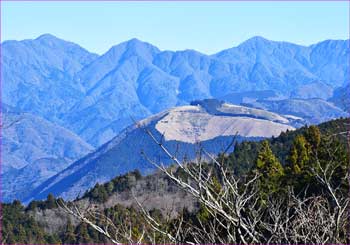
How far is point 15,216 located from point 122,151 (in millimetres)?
151359

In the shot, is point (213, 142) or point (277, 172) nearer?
point (277, 172)

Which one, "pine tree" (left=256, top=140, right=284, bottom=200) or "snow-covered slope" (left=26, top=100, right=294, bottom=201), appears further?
"snow-covered slope" (left=26, top=100, right=294, bottom=201)

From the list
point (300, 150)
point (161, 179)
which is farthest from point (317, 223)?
point (161, 179)

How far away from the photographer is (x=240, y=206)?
4.30 metres

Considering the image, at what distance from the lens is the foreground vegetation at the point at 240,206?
4.45 metres

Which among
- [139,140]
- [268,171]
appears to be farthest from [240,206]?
[139,140]

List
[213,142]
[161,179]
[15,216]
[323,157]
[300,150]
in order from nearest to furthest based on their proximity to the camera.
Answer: [323,157], [300,150], [15,216], [161,179], [213,142]

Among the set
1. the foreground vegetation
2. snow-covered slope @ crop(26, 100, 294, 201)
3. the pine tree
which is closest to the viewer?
the foreground vegetation

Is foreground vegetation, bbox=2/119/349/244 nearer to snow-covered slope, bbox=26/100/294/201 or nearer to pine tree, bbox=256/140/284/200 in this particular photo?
pine tree, bbox=256/140/284/200

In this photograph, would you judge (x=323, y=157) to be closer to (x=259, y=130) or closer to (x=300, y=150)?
(x=300, y=150)

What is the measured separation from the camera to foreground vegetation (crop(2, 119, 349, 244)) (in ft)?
A: 14.6

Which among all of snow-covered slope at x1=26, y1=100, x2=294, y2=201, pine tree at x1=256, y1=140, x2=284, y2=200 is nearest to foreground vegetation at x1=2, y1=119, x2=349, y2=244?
pine tree at x1=256, y1=140, x2=284, y2=200

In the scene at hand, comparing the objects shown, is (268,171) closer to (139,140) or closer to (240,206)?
(240,206)

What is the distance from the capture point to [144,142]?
7037 inches
